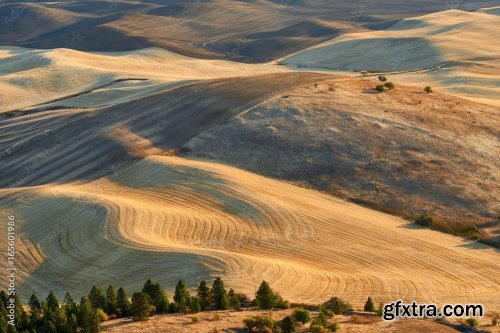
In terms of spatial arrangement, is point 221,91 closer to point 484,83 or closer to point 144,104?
point 144,104

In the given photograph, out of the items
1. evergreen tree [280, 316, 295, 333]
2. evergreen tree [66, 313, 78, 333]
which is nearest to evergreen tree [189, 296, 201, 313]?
evergreen tree [280, 316, 295, 333]

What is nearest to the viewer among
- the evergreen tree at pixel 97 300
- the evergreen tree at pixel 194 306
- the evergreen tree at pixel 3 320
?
the evergreen tree at pixel 3 320

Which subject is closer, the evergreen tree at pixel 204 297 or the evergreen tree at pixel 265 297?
the evergreen tree at pixel 204 297

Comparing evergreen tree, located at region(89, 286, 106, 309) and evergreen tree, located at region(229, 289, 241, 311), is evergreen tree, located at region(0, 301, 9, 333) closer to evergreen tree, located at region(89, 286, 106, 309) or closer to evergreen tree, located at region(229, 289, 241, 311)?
evergreen tree, located at region(89, 286, 106, 309)

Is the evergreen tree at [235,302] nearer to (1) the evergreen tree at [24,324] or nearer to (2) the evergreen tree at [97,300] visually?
(2) the evergreen tree at [97,300]

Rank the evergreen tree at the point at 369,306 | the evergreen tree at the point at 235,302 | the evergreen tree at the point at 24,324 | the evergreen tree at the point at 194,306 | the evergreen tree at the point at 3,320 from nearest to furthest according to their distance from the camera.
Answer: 1. the evergreen tree at the point at 3,320
2. the evergreen tree at the point at 24,324
3. the evergreen tree at the point at 194,306
4. the evergreen tree at the point at 369,306
5. the evergreen tree at the point at 235,302

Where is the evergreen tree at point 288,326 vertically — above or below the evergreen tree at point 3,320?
above

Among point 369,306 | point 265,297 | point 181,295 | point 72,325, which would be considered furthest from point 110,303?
point 369,306

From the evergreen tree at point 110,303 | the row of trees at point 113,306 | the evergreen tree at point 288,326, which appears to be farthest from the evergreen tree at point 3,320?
the evergreen tree at point 288,326
